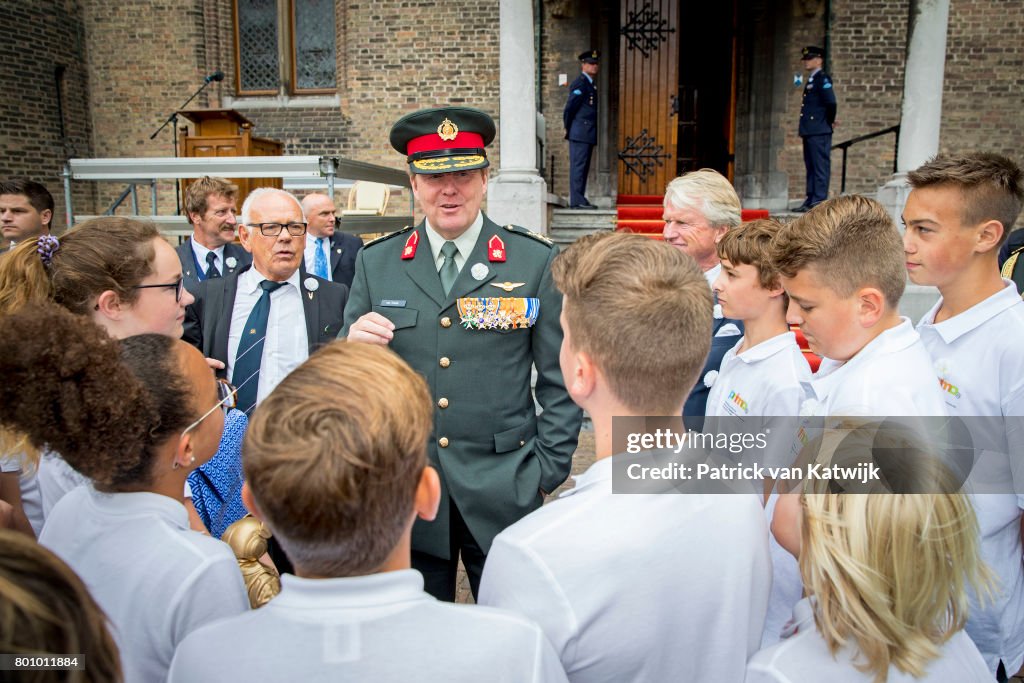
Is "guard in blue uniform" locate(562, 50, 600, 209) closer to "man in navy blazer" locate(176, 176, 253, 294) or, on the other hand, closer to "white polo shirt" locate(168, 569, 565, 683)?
"man in navy blazer" locate(176, 176, 253, 294)

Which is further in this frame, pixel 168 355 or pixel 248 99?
pixel 248 99

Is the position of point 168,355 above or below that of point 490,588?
above

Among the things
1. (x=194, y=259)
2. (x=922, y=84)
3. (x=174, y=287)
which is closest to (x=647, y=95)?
(x=922, y=84)

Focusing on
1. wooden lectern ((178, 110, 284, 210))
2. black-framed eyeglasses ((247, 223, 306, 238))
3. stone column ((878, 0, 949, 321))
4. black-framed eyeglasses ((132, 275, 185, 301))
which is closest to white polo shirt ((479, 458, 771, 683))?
black-framed eyeglasses ((132, 275, 185, 301))

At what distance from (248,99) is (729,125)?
7659 millimetres

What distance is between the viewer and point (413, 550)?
2135 mm

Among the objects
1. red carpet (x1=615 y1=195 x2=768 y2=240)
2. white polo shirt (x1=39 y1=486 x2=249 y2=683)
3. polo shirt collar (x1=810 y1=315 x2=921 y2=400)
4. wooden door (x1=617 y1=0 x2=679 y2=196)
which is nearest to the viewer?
white polo shirt (x1=39 y1=486 x2=249 y2=683)

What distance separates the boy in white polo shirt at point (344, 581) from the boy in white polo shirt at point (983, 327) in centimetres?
138

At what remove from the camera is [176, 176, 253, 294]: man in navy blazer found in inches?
179

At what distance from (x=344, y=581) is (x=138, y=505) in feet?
1.81

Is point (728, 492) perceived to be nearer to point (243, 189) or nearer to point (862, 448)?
point (862, 448)

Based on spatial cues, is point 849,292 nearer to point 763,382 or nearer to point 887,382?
point 887,382

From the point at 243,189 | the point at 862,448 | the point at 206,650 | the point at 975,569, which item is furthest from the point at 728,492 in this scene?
the point at 243,189

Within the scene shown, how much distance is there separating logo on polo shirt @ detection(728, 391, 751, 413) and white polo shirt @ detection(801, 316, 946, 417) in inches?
14.2
